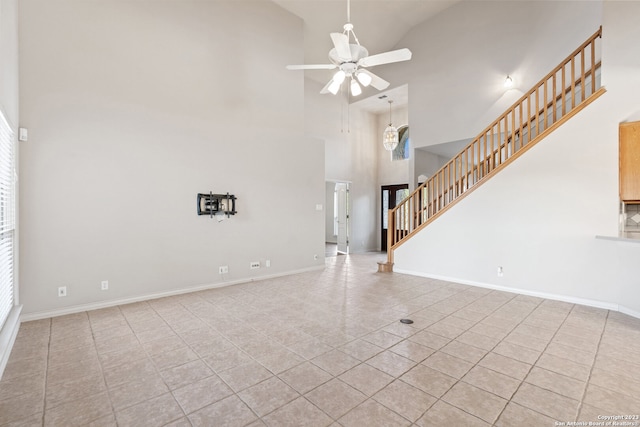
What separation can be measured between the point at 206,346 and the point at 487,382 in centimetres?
238

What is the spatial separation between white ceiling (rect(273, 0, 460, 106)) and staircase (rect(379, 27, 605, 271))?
3.21 metres

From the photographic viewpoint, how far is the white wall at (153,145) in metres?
3.54

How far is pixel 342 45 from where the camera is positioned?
3.20 m

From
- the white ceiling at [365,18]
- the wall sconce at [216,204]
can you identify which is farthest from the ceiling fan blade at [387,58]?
the white ceiling at [365,18]

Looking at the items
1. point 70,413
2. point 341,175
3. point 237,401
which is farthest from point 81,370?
point 341,175

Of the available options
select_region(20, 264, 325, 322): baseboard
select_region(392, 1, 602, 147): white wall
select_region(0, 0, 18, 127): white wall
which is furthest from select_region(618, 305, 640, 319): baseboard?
select_region(0, 0, 18, 127): white wall

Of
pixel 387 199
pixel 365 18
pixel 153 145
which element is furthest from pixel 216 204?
pixel 387 199

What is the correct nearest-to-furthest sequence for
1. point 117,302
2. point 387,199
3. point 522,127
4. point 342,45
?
point 342,45, point 117,302, point 522,127, point 387,199

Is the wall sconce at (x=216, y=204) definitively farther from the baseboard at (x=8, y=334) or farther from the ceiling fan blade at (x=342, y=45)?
the ceiling fan blade at (x=342, y=45)

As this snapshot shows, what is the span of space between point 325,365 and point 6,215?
10.9 ft

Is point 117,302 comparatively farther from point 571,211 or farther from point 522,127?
point 522,127

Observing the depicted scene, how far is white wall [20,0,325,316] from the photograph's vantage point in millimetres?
3537

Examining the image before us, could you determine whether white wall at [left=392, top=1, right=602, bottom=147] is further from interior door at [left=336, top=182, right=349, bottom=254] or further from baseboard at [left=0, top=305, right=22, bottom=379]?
baseboard at [left=0, top=305, right=22, bottom=379]

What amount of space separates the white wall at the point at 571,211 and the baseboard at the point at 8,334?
5.76 metres
